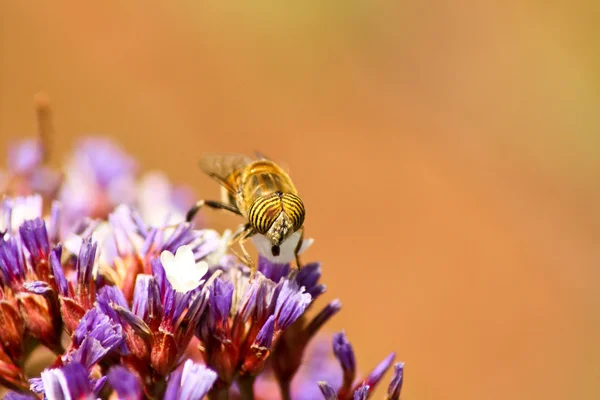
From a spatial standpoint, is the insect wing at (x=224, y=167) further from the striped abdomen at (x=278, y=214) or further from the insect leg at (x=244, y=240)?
the striped abdomen at (x=278, y=214)

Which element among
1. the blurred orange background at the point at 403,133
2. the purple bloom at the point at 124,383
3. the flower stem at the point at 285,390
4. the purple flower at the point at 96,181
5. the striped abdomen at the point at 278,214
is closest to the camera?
the purple bloom at the point at 124,383

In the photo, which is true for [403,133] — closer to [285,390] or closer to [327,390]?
[285,390]

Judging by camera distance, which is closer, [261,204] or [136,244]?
[261,204]

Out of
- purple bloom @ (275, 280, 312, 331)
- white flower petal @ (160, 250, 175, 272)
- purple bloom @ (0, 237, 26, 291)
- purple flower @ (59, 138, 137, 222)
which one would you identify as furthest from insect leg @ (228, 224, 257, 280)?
purple flower @ (59, 138, 137, 222)

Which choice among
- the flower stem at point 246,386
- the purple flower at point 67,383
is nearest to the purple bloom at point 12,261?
the purple flower at point 67,383

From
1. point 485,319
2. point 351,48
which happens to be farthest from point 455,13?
point 485,319

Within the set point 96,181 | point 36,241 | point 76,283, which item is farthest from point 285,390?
point 96,181
